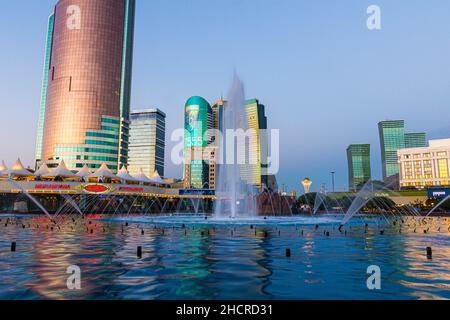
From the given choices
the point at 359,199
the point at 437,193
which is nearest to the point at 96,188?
the point at 359,199

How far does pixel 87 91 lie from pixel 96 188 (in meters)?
77.5


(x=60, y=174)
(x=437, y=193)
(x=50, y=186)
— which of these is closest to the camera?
(x=50, y=186)

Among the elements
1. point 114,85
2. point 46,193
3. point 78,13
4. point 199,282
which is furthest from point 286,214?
point 78,13

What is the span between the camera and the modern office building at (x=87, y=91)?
151625 mm

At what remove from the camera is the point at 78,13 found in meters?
157

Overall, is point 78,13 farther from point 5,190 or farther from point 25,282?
point 25,282

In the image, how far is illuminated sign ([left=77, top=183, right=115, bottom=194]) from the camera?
95175 mm

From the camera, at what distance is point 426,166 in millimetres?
165000

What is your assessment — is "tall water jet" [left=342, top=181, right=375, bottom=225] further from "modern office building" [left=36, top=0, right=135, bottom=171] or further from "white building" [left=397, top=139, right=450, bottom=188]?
"modern office building" [left=36, top=0, right=135, bottom=171]

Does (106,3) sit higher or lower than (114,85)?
higher

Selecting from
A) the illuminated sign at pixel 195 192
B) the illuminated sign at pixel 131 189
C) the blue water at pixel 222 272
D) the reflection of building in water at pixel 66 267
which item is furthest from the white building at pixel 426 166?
the reflection of building in water at pixel 66 267

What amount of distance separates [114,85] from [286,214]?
408 feet

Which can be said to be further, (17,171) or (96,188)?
(96,188)

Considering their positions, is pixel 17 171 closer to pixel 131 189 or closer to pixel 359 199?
pixel 131 189
